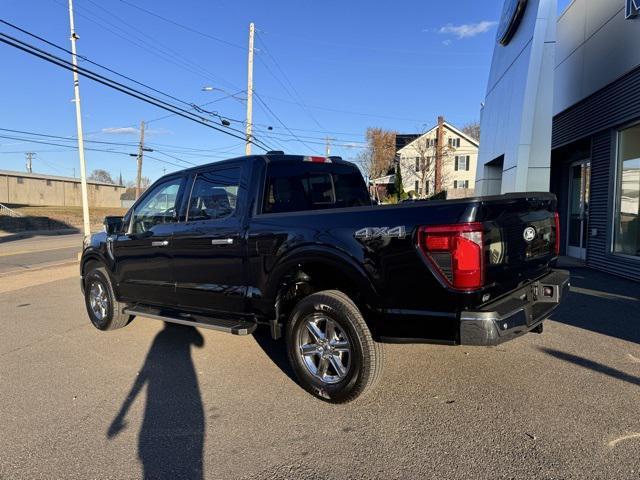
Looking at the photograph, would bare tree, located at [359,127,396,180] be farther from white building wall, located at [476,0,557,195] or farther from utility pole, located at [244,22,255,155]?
white building wall, located at [476,0,557,195]

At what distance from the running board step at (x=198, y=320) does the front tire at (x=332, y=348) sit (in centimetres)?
48

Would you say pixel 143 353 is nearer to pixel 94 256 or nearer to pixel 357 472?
pixel 94 256

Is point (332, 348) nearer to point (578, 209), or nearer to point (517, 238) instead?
point (517, 238)

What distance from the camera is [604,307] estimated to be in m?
6.67

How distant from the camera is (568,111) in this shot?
11.7m

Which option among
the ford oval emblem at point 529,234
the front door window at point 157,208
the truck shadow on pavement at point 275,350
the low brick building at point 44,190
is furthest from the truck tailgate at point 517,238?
the low brick building at point 44,190

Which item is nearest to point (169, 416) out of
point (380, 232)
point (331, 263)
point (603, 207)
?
point (331, 263)

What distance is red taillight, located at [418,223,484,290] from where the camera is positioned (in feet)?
10.3

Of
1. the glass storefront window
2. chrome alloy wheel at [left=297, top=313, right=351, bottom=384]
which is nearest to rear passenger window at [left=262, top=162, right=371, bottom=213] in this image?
chrome alloy wheel at [left=297, top=313, right=351, bottom=384]

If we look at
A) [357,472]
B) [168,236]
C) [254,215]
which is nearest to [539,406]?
[357,472]

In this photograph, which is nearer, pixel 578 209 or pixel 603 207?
pixel 603 207

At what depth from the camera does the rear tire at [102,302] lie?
609cm

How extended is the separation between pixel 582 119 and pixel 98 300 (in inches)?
412

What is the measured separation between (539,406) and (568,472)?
2.95ft
